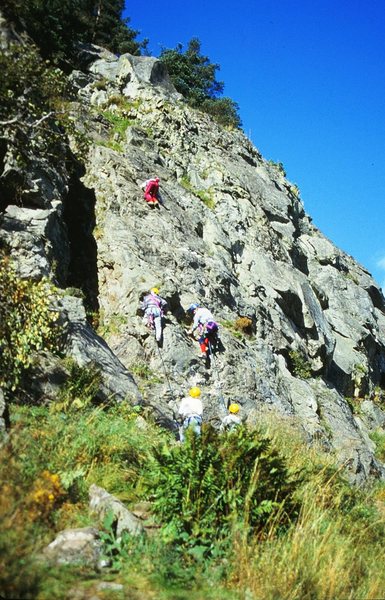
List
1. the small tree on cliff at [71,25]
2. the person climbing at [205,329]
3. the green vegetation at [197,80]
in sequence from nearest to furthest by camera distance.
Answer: the person climbing at [205,329] < the small tree on cliff at [71,25] < the green vegetation at [197,80]

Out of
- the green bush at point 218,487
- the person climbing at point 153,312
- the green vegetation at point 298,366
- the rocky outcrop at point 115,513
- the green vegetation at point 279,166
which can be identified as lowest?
the rocky outcrop at point 115,513

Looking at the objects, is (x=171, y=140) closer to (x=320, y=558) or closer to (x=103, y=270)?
(x=103, y=270)

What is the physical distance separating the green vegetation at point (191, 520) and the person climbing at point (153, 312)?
342 inches

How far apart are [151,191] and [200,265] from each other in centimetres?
392

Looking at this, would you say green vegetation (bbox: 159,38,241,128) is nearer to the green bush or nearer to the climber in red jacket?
the climber in red jacket

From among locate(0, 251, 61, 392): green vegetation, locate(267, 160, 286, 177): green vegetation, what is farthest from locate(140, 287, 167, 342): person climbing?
locate(267, 160, 286, 177): green vegetation

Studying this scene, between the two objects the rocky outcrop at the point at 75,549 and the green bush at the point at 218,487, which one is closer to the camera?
the rocky outcrop at the point at 75,549

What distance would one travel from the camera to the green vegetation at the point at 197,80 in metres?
43.6

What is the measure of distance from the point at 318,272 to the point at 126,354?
71.3ft

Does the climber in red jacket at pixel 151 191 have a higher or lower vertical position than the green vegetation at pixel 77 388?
higher

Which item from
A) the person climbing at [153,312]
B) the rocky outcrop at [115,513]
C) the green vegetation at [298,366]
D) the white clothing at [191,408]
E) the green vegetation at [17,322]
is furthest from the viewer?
the green vegetation at [298,366]

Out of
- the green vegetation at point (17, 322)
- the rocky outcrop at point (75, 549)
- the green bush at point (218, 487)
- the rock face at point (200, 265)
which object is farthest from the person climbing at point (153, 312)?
the rocky outcrop at point (75, 549)

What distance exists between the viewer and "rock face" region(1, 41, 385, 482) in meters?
15.7

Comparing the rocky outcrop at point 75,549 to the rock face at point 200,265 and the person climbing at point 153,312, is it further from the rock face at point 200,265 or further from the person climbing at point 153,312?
the person climbing at point 153,312
